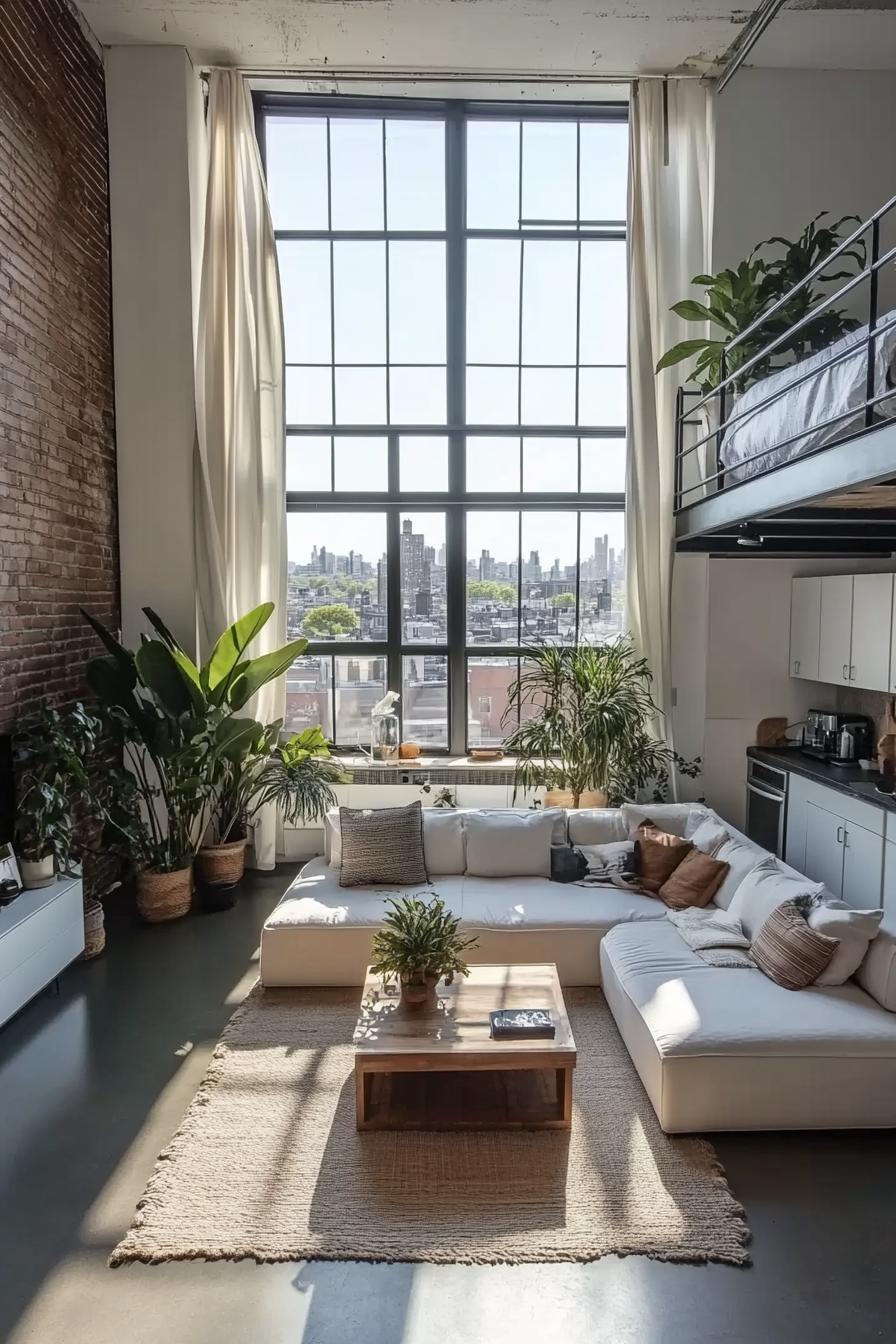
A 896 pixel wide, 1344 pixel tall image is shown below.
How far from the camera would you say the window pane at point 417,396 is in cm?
632

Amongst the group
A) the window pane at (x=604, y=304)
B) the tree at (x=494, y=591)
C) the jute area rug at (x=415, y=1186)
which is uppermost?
the window pane at (x=604, y=304)

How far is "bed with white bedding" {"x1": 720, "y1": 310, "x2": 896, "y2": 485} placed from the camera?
2957 millimetres

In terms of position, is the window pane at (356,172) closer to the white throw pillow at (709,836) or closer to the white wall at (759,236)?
the white wall at (759,236)

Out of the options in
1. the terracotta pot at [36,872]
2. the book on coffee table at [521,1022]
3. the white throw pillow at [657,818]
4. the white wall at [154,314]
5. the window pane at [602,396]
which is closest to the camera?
the book on coffee table at [521,1022]

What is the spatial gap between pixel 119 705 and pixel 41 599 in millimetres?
745

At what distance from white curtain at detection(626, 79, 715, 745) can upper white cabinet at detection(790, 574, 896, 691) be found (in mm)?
870

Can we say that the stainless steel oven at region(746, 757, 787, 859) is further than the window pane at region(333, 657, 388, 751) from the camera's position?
No

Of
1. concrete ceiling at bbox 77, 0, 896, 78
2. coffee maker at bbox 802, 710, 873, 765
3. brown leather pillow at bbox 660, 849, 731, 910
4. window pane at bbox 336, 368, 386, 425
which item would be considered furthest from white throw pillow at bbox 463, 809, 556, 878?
concrete ceiling at bbox 77, 0, 896, 78

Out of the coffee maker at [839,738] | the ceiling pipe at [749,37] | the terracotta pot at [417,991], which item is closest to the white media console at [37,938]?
the terracotta pot at [417,991]

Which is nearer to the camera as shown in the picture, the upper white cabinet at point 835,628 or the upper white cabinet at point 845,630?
the upper white cabinet at point 845,630

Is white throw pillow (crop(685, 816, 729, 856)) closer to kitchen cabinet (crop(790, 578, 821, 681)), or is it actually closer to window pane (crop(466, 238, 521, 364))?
kitchen cabinet (crop(790, 578, 821, 681))

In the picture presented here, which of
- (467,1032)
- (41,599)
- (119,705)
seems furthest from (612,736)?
(41,599)

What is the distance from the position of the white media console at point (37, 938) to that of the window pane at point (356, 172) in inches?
190

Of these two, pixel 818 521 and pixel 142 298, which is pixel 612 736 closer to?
pixel 818 521
